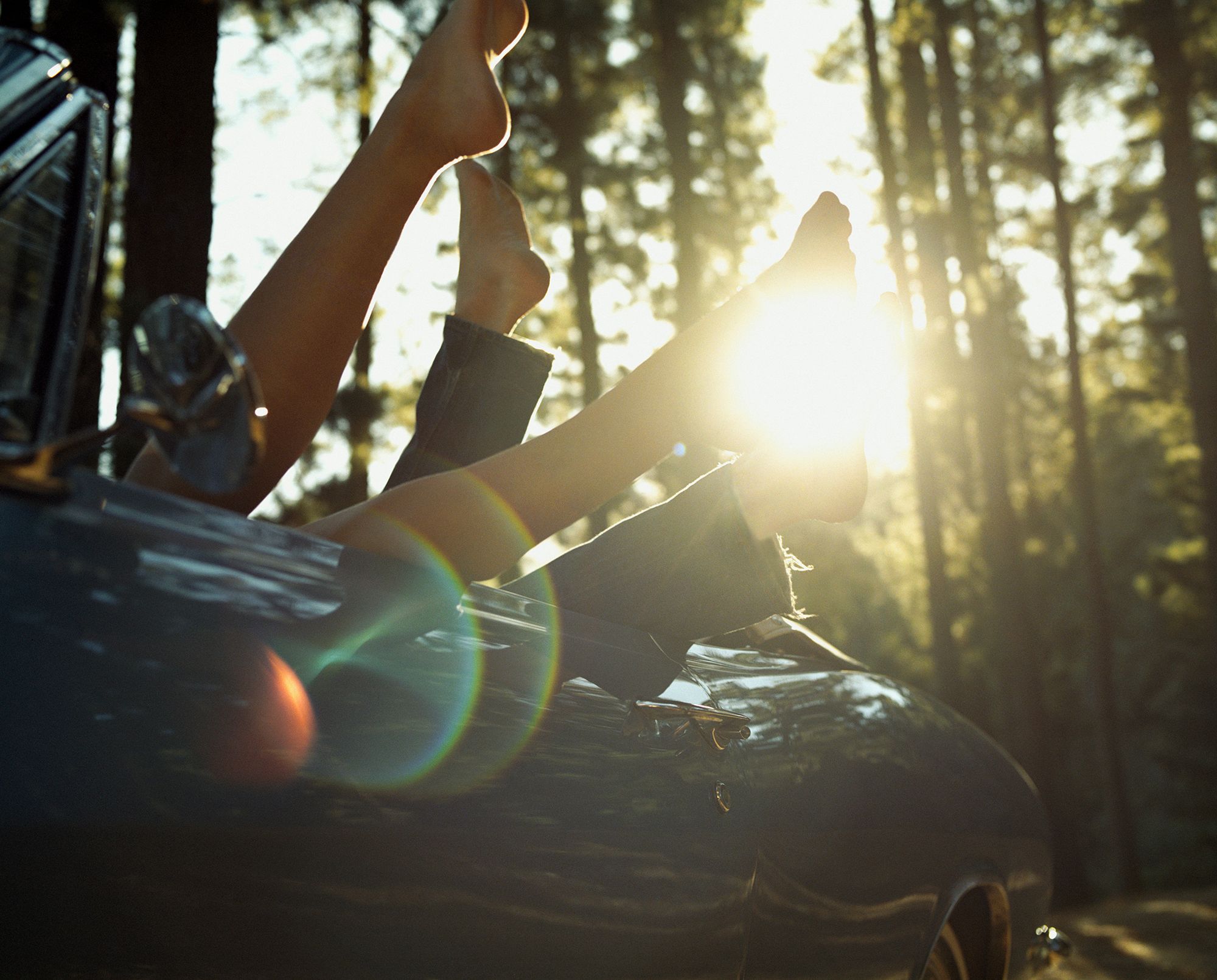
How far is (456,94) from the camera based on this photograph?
223cm

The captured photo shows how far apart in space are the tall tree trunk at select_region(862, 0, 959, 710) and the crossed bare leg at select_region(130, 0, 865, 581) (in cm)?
1102

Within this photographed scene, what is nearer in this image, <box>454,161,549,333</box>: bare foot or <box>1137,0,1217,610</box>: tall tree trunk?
<box>454,161,549,333</box>: bare foot

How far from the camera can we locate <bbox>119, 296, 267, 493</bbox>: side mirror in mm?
883

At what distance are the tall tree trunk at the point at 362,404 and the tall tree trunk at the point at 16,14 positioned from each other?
7.58ft

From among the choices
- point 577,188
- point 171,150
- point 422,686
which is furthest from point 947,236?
point 422,686

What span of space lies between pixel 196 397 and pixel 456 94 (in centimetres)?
151

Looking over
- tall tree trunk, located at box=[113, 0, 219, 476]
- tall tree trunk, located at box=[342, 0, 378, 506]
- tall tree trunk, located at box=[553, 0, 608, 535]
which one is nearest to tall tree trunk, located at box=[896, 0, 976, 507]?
tall tree trunk, located at box=[553, 0, 608, 535]

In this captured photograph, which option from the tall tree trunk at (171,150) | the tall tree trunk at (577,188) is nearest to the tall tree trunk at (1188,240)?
the tall tree trunk at (577,188)

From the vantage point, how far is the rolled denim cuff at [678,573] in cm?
170

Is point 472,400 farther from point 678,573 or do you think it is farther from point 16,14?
point 16,14

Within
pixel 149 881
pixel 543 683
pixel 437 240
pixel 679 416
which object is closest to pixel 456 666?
pixel 543 683

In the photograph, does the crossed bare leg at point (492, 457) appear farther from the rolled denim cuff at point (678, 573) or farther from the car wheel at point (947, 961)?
the car wheel at point (947, 961)

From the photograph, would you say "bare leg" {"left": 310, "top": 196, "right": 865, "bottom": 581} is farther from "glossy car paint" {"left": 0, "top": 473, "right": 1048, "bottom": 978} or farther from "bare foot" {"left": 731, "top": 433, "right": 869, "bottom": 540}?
"glossy car paint" {"left": 0, "top": 473, "right": 1048, "bottom": 978}

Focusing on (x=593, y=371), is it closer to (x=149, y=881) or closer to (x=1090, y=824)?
(x=149, y=881)
